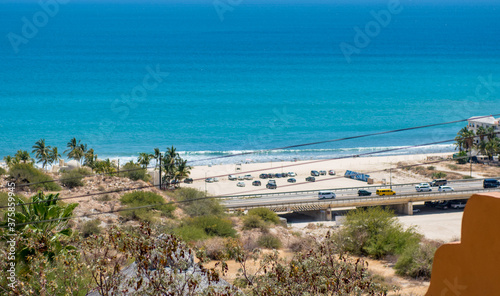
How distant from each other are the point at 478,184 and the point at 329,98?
64208 millimetres

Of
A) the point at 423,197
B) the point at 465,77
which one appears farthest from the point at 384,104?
the point at 423,197

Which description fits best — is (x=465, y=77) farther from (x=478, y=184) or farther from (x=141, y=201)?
(x=141, y=201)

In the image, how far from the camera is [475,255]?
726 centimetres

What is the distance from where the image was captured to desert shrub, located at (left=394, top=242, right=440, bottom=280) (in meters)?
21.7

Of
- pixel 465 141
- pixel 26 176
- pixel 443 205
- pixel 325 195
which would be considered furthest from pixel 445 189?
pixel 26 176

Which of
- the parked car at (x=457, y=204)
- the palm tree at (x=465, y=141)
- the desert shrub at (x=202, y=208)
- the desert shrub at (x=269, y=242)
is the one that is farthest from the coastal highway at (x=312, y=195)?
the desert shrub at (x=269, y=242)

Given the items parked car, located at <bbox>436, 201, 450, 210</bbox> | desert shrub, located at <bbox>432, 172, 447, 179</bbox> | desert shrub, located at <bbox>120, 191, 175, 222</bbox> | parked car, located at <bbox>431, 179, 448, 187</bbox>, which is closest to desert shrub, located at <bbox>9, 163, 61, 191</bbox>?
desert shrub, located at <bbox>120, 191, 175, 222</bbox>

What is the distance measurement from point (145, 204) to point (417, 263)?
18.9 metres

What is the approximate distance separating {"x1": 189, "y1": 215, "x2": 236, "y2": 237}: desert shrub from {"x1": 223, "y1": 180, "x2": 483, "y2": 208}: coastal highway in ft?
55.7

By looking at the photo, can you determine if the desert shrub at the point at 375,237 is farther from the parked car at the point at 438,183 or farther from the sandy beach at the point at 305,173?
the parked car at the point at 438,183

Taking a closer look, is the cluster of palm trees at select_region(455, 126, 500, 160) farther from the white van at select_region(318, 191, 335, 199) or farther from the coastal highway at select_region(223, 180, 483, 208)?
the white van at select_region(318, 191, 335, 199)

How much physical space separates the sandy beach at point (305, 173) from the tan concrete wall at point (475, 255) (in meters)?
Result: 47.6

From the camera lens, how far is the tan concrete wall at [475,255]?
23.0 feet

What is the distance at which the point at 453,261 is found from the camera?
7.59m
